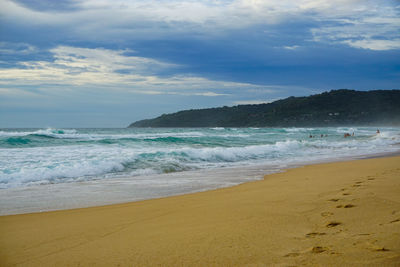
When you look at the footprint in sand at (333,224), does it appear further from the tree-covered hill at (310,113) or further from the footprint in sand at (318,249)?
the tree-covered hill at (310,113)

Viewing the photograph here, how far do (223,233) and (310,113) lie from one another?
347 feet

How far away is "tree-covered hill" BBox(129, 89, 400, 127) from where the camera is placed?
316 feet

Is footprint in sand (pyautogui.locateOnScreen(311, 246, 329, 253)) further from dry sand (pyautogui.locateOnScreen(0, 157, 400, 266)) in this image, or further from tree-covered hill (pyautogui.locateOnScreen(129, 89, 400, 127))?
tree-covered hill (pyautogui.locateOnScreen(129, 89, 400, 127))

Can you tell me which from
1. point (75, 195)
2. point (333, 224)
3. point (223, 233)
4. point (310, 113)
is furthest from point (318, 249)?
point (310, 113)

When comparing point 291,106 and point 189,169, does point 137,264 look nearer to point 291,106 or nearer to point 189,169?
point 189,169

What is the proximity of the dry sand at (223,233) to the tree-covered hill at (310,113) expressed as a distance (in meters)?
97.2

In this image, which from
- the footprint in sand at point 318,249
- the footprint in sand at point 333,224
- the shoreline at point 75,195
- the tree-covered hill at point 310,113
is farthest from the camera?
the tree-covered hill at point 310,113

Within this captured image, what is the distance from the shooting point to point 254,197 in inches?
206

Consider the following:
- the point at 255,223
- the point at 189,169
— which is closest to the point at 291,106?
the point at 189,169

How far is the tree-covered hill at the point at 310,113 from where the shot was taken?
316 ft

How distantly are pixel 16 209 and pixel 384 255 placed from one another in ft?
17.4

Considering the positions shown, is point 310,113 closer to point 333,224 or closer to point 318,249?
point 333,224

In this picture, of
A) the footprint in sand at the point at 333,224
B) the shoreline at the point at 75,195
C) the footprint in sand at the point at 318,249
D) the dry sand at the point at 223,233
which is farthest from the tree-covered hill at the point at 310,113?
the footprint in sand at the point at 318,249

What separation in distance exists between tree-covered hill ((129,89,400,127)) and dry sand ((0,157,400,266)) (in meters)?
97.2
